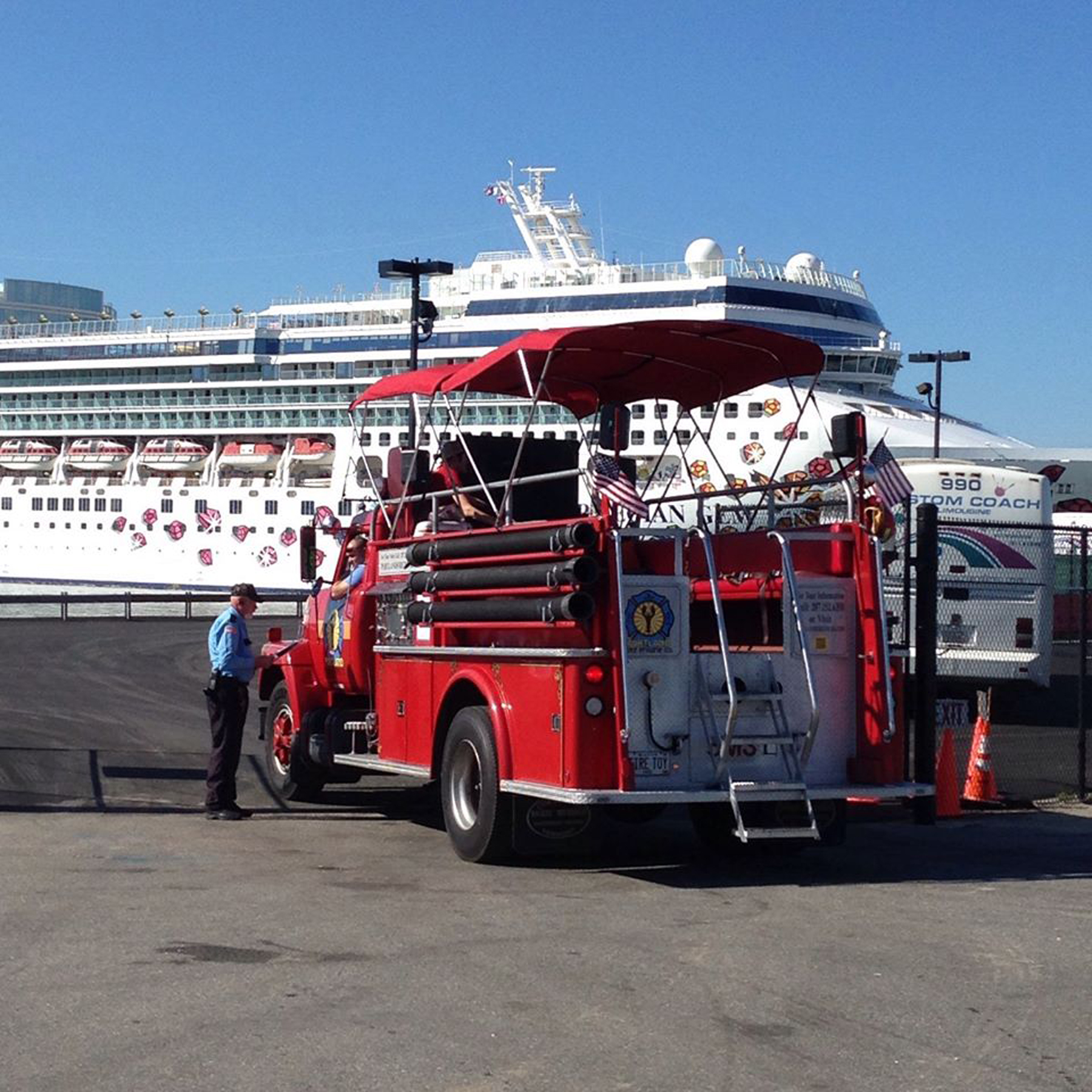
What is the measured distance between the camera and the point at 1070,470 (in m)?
55.8

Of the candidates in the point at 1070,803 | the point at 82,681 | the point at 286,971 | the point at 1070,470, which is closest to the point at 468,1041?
the point at 286,971

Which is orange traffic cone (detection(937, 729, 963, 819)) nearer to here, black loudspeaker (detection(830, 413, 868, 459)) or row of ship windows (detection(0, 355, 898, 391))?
black loudspeaker (detection(830, 413, 868, 459))

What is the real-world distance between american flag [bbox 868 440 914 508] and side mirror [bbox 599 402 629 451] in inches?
95.8

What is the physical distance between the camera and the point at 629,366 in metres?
11.8

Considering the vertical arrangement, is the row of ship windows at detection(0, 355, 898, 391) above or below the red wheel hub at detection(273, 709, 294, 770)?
above

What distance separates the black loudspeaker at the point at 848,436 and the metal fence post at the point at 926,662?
52.8 inches

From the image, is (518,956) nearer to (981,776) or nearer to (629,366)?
(629,366)

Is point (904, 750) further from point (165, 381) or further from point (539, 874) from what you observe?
point (165, 381)

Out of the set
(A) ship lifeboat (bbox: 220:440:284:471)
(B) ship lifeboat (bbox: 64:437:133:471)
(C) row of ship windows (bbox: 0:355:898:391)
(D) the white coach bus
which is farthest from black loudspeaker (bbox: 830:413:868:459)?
(B) ship lifeboat (bbox: 64:437:133:471)

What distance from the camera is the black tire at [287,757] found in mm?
12727

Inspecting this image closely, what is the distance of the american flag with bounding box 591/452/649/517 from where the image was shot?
9.13 m

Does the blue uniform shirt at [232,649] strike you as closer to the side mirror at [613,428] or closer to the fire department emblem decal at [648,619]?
the side mirror at [613,428]

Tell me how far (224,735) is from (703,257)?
44.0m

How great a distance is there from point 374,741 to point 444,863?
2.00 metres
